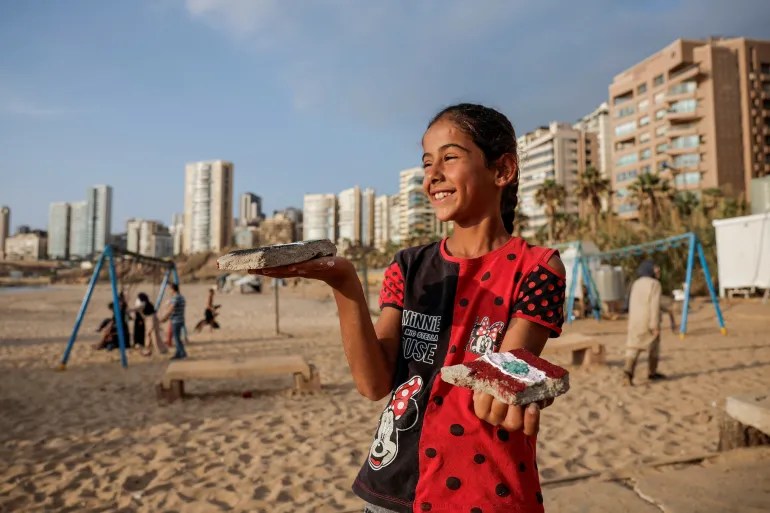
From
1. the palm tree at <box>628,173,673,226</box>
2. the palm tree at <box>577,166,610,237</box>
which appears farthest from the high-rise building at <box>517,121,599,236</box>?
the palm tree at <box>628,173,673,226</box>

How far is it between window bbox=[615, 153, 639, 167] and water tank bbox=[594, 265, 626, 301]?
50.3 metres

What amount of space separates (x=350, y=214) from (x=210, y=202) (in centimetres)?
3281

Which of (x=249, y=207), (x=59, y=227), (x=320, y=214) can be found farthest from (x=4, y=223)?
(x=320, y=214)

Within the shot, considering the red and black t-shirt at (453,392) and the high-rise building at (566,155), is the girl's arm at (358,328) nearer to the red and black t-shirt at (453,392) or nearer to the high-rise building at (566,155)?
the red and black t-shirt at (453,392)

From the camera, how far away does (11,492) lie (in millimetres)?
4207

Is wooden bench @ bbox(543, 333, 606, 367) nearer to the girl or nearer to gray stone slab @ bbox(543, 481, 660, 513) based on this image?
gray stone slab @ bbox(543, 481, 660, 513)

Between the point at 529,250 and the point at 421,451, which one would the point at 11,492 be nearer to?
the point at 421,451

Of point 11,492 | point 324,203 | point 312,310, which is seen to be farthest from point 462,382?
point 324,203

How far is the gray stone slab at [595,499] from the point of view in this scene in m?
3.11

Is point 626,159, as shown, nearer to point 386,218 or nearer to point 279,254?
point 386,218

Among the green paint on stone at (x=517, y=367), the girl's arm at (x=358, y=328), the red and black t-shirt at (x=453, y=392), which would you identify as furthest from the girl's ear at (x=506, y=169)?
the green paint on stone at (x=517, y=367)

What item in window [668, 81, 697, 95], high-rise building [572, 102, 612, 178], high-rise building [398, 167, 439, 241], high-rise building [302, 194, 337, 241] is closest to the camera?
window [668, 81, 697, 95]

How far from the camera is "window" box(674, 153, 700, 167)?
5522cm

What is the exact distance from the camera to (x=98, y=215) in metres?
133
